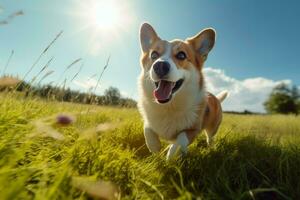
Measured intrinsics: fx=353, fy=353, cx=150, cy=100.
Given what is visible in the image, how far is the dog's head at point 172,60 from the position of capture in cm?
410

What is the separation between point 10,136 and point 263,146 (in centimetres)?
289

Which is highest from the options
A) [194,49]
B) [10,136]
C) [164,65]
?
[194,49]

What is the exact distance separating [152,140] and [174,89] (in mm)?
689

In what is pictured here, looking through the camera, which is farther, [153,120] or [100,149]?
[153,120]

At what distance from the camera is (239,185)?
8.48 ft

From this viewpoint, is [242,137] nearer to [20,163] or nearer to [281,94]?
[20,163]

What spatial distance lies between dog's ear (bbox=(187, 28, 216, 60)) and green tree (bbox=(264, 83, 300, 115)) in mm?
55202

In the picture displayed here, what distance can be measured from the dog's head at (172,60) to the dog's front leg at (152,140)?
0.47 meters

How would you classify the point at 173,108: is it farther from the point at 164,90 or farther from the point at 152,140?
the point at 152,140

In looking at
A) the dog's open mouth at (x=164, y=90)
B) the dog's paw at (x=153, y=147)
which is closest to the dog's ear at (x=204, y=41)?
the dog's open mouth at (x=164, y=90)

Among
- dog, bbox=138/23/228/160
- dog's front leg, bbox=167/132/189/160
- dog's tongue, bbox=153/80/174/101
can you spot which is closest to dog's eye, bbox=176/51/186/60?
dog, bbox=138/23/228/160

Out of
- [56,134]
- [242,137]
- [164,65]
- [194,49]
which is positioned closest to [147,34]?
[194,49]

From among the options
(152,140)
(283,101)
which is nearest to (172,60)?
(152,140)

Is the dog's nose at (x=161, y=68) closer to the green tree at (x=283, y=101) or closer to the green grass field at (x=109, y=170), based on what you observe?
the green grass field at (x=109, y=170)
